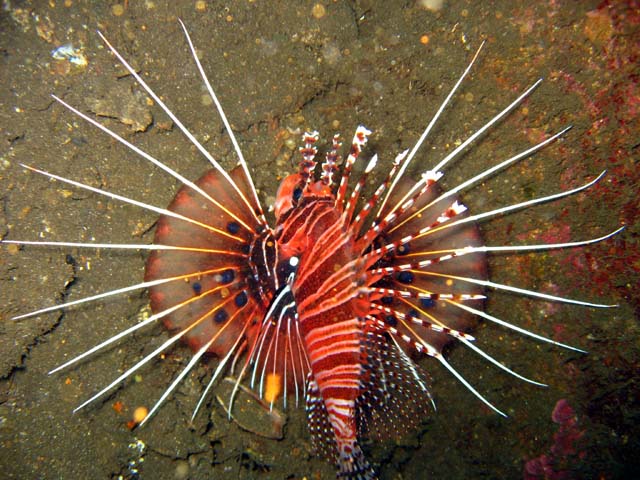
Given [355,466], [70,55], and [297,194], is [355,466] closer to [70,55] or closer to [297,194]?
[297,194]

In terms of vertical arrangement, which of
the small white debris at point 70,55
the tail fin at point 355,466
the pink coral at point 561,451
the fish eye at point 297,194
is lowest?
the pink coral at point 561,451

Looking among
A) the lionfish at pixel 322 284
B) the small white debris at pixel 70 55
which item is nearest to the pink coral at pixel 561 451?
the lionfish at pixel 322 284

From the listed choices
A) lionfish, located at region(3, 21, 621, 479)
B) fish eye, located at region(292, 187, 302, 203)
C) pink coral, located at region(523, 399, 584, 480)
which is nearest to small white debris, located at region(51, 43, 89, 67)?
lionfish, located at region(3, 21, 621, 479)

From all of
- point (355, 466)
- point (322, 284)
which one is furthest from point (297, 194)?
point (355, 466)

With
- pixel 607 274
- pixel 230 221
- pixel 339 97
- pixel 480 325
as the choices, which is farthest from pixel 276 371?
pixel 607 274

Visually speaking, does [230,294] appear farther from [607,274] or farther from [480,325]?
[607,274]

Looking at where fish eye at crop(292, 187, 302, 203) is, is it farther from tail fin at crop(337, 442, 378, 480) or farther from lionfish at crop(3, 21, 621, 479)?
tail fin at crop(337, 442, 378, 480)

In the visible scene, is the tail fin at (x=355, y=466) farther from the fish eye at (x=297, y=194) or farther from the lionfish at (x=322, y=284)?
the fish eye at (x=297, y=194)

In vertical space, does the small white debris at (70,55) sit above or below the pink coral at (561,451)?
above
